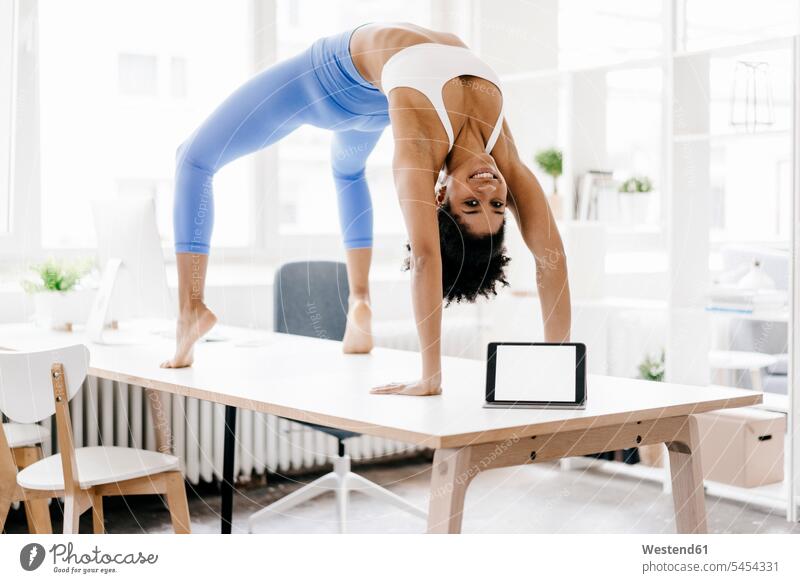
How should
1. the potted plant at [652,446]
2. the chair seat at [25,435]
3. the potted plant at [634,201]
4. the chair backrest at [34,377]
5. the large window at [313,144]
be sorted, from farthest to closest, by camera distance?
the large window at [313,144] < the potted plant at [634,201] < the potted plant at [652,446] < the chair seat at [25,435] < the chair backrest at [34,377]

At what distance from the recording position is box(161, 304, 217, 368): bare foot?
2.37m

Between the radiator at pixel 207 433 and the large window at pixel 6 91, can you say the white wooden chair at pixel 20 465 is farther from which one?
the large window at pixel 6 91

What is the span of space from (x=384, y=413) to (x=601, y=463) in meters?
2.46

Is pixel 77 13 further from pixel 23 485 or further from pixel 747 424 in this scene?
pixel 747 424

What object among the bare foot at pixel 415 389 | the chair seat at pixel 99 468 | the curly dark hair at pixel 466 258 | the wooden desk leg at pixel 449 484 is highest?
the curly dark hair at pixel 466 258

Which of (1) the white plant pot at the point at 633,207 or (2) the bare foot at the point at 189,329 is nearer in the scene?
(2) the bare foot at the point at 189,329

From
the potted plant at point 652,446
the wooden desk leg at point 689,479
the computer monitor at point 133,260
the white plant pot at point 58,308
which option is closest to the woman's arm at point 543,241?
the wooden desk leg at point 689,479

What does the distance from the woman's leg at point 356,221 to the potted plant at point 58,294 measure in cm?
98

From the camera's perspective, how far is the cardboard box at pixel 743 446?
11.4 feet

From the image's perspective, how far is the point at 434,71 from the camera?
2.00 meters

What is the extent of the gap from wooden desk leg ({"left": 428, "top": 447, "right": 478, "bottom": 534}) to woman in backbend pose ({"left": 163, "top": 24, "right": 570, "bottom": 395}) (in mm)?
284

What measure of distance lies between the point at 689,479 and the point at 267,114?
112cm

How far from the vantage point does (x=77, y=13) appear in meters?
3.70

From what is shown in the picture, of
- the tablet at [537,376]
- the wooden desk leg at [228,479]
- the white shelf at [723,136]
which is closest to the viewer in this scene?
the tablet at [537,376]
